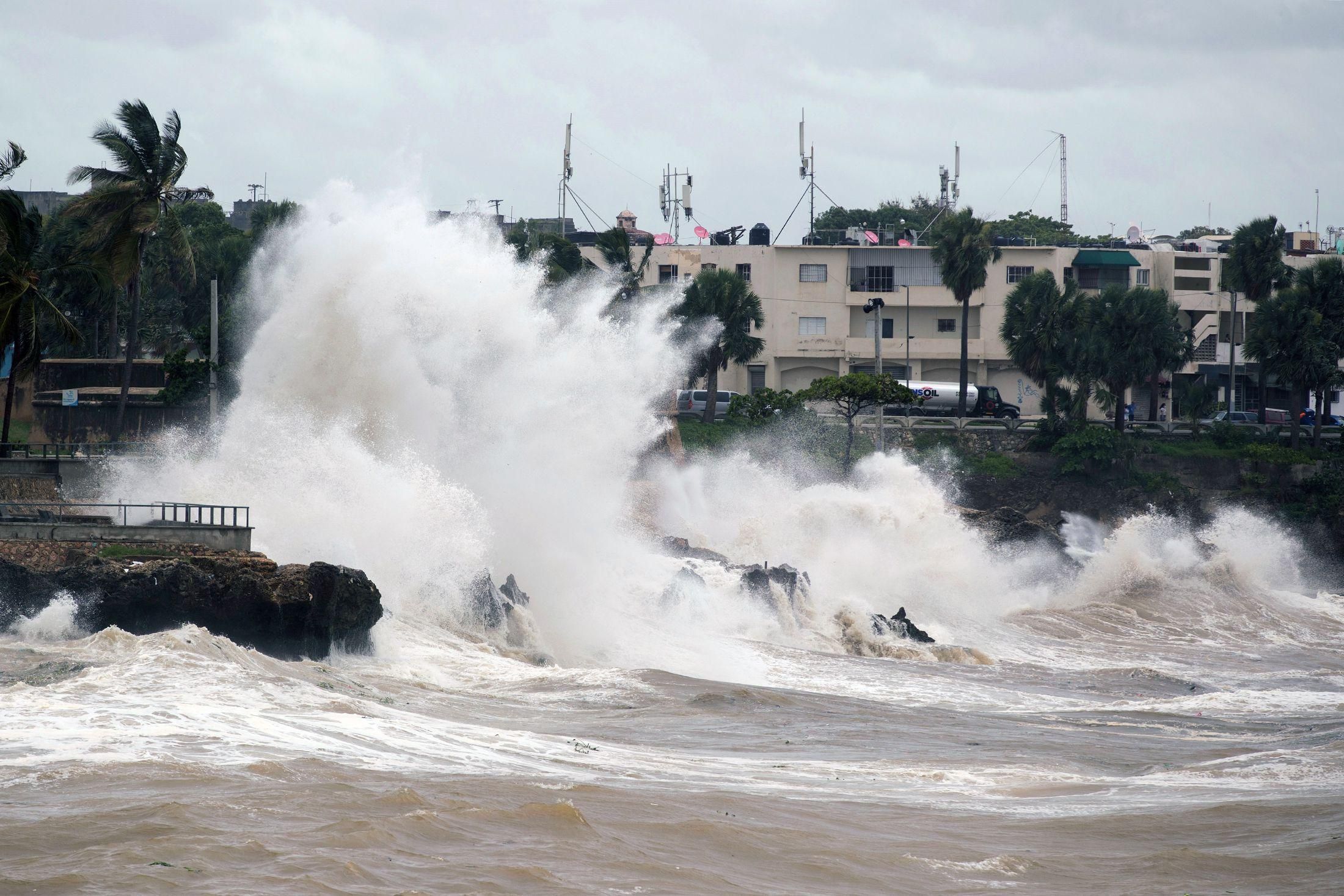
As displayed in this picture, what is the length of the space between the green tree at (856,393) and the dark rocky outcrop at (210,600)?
1102 inches

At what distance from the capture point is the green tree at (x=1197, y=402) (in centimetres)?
5525

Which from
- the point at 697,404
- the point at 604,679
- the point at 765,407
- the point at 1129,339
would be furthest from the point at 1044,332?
the point at 604,679

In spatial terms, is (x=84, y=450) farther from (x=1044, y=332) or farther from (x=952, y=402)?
(x=952, y=402)

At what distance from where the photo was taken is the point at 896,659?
2597 centimetres

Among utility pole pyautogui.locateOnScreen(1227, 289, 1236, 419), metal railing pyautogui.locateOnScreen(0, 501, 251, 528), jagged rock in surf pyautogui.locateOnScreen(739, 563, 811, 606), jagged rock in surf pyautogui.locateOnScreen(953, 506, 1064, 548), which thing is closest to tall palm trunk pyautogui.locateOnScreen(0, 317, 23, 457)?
metal railing pyautogui.locateOnScreen(0, 501, 251, 528)

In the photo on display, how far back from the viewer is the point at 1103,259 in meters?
64.4

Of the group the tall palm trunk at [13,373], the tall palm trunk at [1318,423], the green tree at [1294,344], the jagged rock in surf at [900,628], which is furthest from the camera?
the tall palm trunk at [1318,423]

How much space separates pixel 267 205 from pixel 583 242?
1593cm

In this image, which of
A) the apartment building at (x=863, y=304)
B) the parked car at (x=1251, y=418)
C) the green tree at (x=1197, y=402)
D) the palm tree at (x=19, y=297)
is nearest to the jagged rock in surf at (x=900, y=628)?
the palm tree at (x=19, y=297)

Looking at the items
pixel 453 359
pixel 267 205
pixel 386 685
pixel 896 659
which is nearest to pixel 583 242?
pixel 267 205

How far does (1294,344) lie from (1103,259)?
540 inches

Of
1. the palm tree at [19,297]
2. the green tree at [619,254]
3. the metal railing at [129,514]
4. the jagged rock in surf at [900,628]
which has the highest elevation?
the green tree at [619,254]

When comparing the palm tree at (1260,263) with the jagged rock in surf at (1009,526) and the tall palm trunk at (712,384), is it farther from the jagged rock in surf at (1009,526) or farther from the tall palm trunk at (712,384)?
the tall palm trunk at (712,384)

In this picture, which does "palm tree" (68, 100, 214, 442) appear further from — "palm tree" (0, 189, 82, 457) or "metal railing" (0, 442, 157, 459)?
"metal railing" (0, 442, 157, 459)
